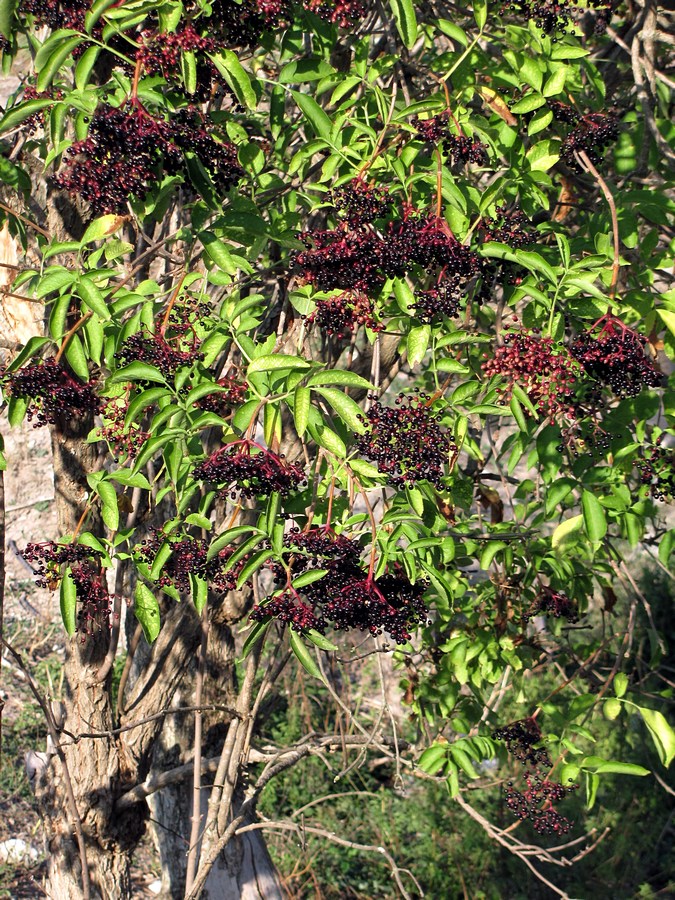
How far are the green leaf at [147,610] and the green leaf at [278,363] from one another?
61cm

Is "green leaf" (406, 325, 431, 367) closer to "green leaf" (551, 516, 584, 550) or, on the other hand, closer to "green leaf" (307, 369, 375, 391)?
"green leaf" (307, 369, 375, 391)

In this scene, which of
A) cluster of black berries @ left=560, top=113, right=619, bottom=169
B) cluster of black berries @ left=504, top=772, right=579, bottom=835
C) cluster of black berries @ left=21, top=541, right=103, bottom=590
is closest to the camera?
cluster of black berries @ left=21, top=541, right=103, bottom=590

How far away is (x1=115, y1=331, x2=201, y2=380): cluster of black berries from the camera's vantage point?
1.86 meters

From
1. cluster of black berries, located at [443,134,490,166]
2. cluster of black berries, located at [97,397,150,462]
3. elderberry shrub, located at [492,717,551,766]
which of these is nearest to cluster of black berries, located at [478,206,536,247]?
cluster of black berries, located at [443,134,490,166]

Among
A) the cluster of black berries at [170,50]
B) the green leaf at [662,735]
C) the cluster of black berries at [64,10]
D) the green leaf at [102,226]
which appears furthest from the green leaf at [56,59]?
the green leaf at [662,735]

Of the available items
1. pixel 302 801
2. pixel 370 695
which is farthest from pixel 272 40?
pixel 370 695

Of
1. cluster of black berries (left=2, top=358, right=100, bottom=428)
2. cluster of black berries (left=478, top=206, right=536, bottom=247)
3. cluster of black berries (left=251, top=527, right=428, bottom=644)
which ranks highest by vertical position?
cluster of black berries (left=478, top=206, right=536, bottom=247)

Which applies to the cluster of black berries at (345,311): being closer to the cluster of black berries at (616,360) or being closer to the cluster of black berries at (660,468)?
the cluster of black berries at (616,360)

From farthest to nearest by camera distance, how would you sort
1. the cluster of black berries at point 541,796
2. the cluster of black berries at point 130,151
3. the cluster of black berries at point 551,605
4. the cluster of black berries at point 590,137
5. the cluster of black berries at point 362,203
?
the cluster of black berries at point 551,605 < the cluster of black berries at point 541,796 < the cluster of black berries at point 590,137 < the cluster of black berries at point 362,203 < the cluster of black berries at point 130,151

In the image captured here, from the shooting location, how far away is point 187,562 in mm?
1921

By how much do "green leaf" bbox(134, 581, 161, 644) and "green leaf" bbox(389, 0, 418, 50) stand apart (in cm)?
133

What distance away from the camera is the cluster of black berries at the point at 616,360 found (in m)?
1.68

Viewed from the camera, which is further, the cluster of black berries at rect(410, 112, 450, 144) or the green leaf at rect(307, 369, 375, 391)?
the cluster of black berries at rect(410, 112, 450, 144)

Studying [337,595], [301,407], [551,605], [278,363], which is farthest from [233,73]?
[551,605]
